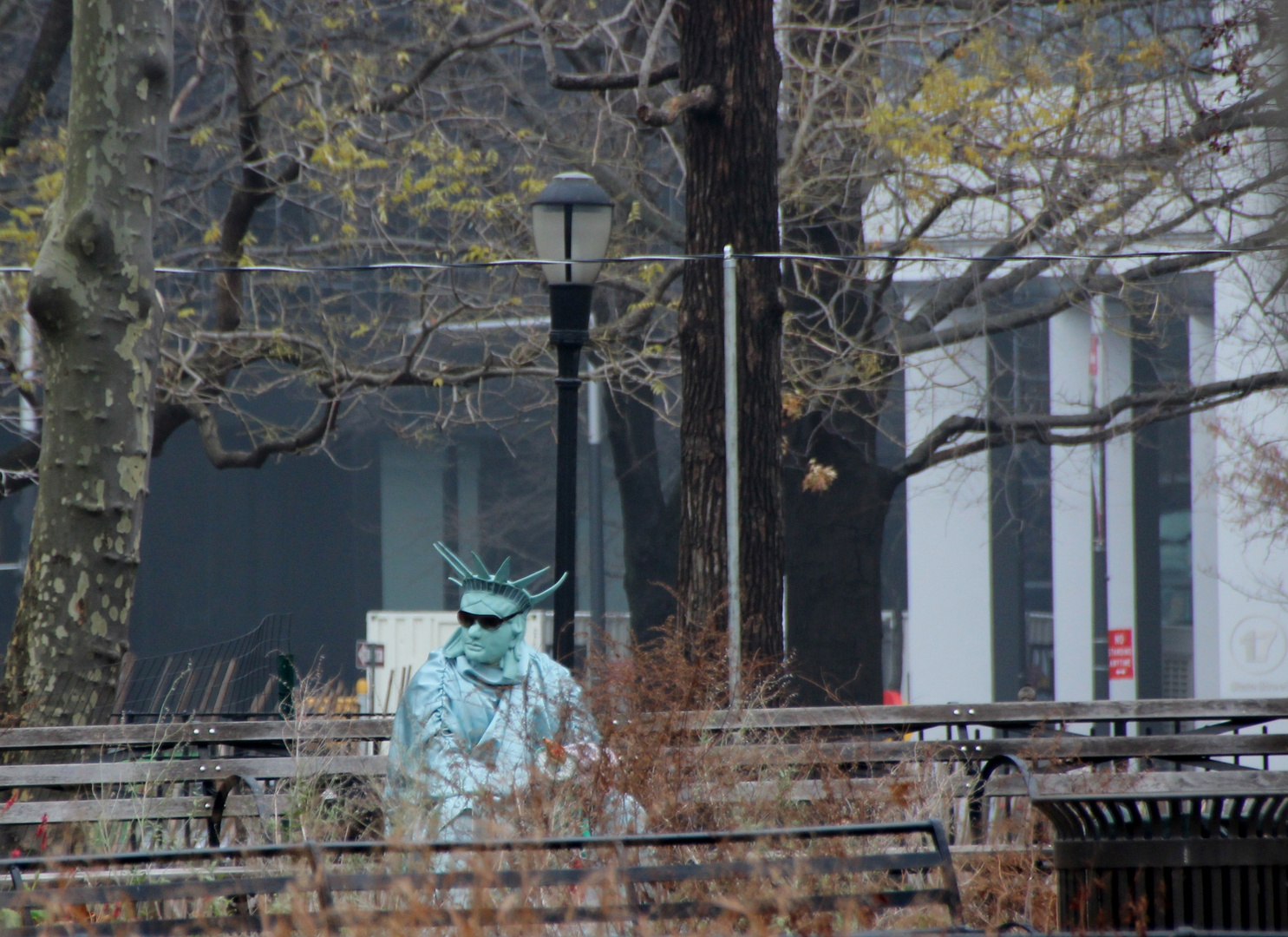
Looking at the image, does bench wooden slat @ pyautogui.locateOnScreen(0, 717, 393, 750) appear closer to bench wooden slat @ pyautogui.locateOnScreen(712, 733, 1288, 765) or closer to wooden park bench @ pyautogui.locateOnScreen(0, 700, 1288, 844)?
wooden park bench @ pyautogui.locateOnScreen(0, 700, 1288, 844)

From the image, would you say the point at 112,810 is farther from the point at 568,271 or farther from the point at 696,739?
the point at 568,271

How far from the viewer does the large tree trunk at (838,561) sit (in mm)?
13617

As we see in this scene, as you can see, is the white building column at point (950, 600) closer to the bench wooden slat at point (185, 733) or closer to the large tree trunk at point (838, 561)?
the large tree trunk at point (838, 561)

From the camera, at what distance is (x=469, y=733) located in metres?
5.60

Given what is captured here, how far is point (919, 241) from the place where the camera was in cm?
1238

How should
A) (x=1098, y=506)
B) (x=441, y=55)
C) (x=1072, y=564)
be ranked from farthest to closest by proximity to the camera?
(x=1072, y=564), (x=1098, y=506), (x=441, y=55)

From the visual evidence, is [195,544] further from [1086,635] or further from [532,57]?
[1086,635]

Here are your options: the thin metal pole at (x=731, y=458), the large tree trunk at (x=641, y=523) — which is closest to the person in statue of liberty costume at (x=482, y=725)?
the thin metal pole at (x=731, y=458)

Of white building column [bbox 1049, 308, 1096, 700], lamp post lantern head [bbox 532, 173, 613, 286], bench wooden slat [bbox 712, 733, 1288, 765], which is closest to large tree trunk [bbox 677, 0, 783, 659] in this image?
lamp post lantern head [bbox 532, 173, 613, 286]

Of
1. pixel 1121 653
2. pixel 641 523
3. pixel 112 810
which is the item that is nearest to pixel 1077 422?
pixel 641 523

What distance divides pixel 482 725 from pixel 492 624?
0.40 metres

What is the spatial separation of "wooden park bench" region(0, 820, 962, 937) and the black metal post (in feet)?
9.79

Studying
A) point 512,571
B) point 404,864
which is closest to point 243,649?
point 404,864

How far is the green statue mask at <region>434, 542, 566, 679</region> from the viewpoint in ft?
18.7
